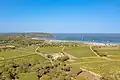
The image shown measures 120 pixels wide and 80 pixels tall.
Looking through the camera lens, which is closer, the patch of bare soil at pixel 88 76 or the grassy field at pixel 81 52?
the patch of bare soil at pixel 88 76

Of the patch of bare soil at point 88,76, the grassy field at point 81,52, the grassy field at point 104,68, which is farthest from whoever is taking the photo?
the grassy field at point 81,52

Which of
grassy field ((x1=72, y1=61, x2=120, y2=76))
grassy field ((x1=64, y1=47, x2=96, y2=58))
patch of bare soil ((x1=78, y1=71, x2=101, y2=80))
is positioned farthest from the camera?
grassy field ((x1=64, y1=47, x2=96, y2=58))

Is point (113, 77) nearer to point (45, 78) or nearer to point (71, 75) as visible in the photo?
point (71, 75)

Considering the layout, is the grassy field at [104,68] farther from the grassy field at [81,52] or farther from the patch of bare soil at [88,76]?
the grassy field at [81,52]

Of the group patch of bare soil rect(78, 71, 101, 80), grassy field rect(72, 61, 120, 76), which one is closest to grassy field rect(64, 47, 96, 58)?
grassy field rect(72, 61, 120, 76)

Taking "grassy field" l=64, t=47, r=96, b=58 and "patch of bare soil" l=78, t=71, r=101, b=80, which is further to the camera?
"grassy field" l=64, t=47, r=96, b=58

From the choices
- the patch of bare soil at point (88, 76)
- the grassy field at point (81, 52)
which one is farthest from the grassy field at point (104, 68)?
the grassy field at point (81, 52)

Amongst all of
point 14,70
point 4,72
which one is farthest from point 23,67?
point 4,72

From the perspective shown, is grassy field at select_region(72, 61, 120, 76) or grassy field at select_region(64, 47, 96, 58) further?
grassy field at select_region(64, 47, 96, 58)

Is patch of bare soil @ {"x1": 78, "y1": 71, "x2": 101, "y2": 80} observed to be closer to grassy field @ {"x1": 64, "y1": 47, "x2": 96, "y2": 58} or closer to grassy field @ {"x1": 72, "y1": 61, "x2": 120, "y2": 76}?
grassy field @ {"x1": 72, "y1": 61, "x2": 120, "y2": 76}

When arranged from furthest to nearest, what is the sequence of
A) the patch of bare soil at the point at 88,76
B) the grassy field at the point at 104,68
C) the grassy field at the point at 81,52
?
the grassy field at the point at 81,52 → the grassy field at the point at 104,68 → the patch of bare soil at the point at 88,76

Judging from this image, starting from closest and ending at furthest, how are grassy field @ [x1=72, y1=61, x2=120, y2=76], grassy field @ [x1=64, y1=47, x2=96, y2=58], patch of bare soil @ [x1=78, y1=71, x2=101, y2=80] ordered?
patch of bare soil @ [x1=78, y1=71, x2=101, y2=80], grassy field @ [x1=72, y1=61, x2=120, y2=76], grassy field @ [x1=64, y1=47, x2=96, y2=58]
